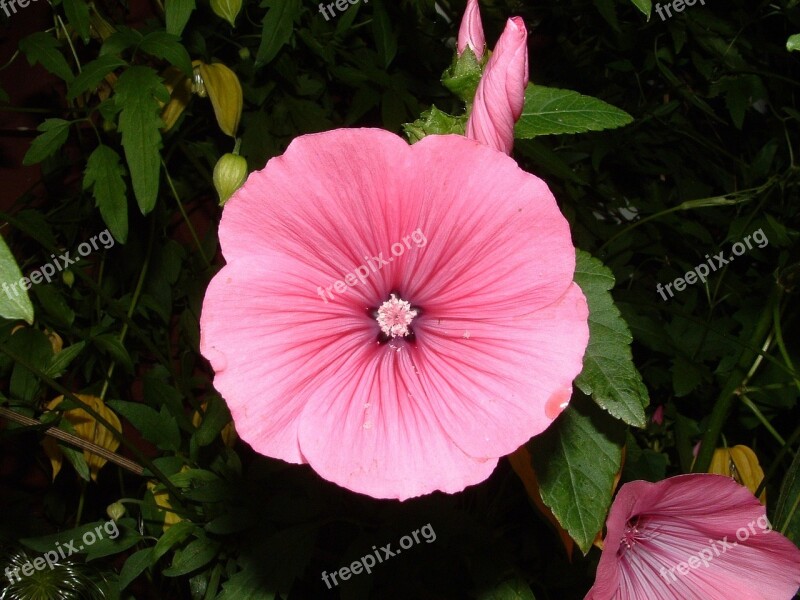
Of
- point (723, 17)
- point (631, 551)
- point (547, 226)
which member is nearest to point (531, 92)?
point (547, 226)

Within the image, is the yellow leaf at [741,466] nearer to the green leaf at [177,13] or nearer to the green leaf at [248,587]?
the green leaf at [248,587]

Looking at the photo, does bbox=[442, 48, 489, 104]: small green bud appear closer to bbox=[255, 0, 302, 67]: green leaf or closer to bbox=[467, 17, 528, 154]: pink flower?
bbox=[467, 17, 528, 154]: pink flower

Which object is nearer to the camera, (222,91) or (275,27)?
(275,27)

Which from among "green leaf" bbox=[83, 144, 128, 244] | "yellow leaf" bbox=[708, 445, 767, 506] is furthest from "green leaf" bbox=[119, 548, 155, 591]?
"yellow leaf" bbox=[708, 445, 767, 506]

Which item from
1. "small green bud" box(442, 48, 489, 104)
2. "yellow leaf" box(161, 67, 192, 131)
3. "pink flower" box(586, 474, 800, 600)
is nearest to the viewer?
"small green bud" box(442, 48, 489, 104)

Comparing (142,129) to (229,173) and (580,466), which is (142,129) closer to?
(229,173)

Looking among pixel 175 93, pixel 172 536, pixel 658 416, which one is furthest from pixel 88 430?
pixel 658 416
